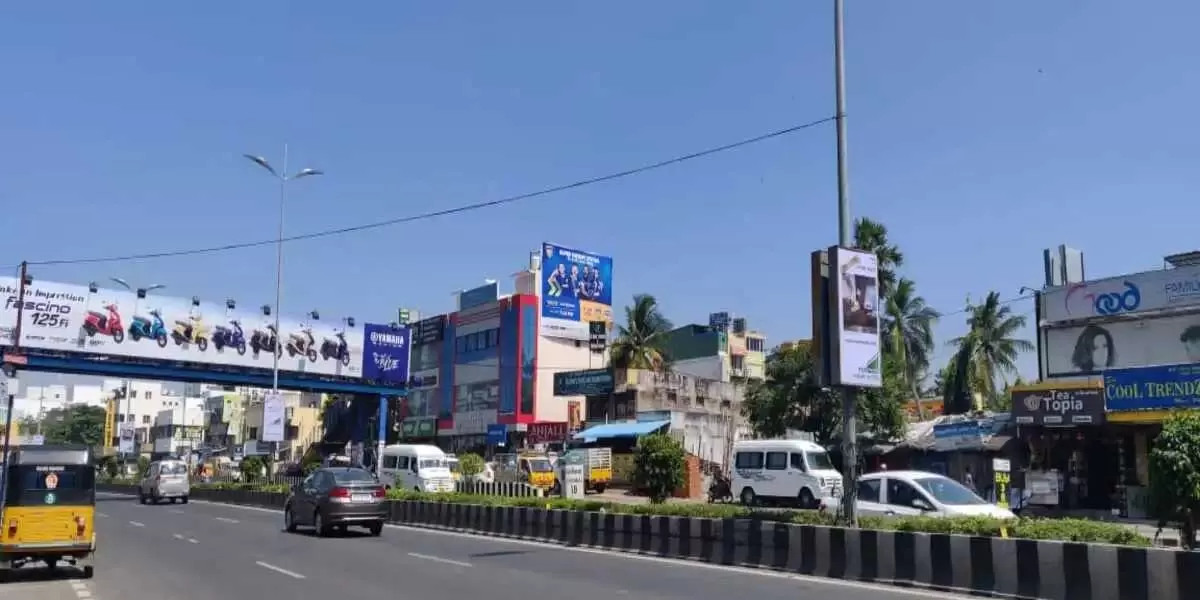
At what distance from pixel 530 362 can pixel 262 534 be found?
Answer: 114 ft

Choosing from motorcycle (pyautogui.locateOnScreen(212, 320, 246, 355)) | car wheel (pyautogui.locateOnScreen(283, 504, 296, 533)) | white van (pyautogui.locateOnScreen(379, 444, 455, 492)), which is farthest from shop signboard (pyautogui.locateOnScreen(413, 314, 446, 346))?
car wheel (pyautogui.locateOnScreen(283, 504, 296, 533))

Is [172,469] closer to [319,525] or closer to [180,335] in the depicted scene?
[180,335]

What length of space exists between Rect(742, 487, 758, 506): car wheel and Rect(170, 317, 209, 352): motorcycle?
32.0 metres

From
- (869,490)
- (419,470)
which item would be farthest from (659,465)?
(419,470)

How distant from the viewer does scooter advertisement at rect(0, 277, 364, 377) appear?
46.4 metres

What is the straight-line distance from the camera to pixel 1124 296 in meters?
35.8

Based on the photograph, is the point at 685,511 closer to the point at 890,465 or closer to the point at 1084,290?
the point at 890,465

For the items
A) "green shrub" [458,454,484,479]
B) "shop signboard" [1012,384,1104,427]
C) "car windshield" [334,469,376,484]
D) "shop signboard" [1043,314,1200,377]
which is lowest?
"green shrub" [458,454,484,479]

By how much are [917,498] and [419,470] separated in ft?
81.7

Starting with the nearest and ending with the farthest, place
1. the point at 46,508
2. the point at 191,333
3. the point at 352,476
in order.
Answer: the point at 46,508 < the point at 352,476 < the point at 191,333

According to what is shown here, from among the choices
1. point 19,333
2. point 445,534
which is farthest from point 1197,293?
point 19,333

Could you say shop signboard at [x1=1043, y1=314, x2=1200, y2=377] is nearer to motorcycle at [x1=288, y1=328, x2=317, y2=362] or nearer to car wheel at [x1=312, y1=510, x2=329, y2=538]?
car wheel at [x1=312, y1=510, x2=329, y2=538]

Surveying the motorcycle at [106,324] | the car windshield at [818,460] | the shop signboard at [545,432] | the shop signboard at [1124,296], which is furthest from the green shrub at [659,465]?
the motorcycle at [106,324]

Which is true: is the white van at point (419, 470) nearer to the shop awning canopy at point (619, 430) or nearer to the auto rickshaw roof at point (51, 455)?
the shop awning canopy at point (619, 430)
